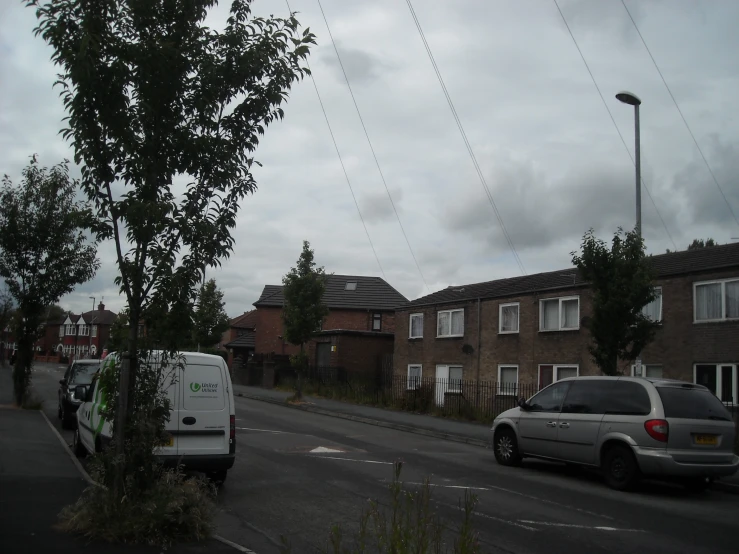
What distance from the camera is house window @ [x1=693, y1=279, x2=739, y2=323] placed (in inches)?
810

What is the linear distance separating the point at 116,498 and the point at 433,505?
419cm

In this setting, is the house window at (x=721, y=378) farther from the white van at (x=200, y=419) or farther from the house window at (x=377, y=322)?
the house window at (x=377, y=322)

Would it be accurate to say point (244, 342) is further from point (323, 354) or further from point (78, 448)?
point (78, 448)

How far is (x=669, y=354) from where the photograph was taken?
22.1 m

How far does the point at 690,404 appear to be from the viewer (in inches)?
472

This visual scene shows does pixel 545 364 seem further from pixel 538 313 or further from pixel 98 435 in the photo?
pixel 98 435

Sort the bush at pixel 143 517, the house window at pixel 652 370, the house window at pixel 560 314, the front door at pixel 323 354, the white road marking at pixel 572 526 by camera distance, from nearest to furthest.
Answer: the bush at pixel 143 517 → the white road marking at pixel 572 526 → the house window at pixel 652 370 → the house window at pixel 560 314 → the front door at pixel 323 354

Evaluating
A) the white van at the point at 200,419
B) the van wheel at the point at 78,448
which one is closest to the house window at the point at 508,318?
the van wheel at the point at 78,448

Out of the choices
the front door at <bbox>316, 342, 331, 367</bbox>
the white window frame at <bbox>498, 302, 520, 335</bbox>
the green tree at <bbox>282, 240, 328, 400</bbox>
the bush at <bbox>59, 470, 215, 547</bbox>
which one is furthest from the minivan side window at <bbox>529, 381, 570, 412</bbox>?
the front door at <bbox>316, 342, 331, 367</bbox>

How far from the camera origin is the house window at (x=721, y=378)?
66.6ft

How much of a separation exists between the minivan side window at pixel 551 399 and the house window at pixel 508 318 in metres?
13.9

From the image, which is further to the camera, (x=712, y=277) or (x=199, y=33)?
(x=712, y=277)

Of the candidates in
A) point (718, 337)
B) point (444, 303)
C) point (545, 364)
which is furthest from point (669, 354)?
point (444, 303)

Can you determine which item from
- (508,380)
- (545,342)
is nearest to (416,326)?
(508,380)
